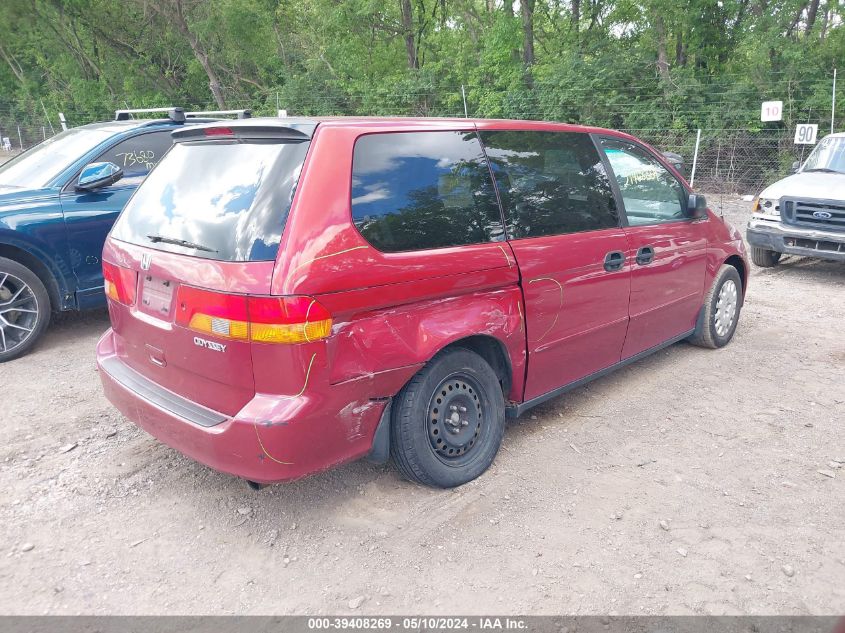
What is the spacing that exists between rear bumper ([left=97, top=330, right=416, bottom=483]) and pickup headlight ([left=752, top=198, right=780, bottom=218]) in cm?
706

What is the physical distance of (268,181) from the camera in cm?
289

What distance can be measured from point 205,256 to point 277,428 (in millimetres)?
824

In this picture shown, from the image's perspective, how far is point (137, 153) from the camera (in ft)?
20.6

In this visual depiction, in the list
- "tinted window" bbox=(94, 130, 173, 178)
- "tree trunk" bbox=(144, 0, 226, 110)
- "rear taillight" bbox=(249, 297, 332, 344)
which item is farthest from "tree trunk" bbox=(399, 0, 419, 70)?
"rear taillight" bbox=(249, 297, 332, 344)

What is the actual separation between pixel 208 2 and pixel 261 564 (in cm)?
2654

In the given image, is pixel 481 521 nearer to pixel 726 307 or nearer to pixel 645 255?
pixel 645 255

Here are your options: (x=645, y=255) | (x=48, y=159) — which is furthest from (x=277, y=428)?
(x=48, y=159)

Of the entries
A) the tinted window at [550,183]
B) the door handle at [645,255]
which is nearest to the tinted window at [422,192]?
the tinted window at [550,183]

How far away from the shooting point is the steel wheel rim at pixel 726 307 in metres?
5.49

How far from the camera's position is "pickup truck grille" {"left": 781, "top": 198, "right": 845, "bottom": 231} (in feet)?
25.2

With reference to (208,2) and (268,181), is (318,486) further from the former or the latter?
(208,2)

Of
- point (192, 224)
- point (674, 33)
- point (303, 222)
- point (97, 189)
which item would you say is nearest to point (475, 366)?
point (303, 222)

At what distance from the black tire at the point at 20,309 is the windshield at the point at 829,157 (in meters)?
9.15

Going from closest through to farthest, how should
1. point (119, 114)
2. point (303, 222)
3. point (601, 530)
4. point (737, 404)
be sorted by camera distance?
point (303, 222) → point (601, 530) → point (737, 404) → point (119, 114)
